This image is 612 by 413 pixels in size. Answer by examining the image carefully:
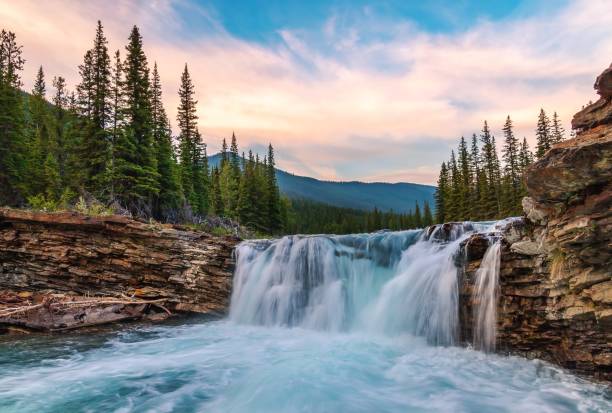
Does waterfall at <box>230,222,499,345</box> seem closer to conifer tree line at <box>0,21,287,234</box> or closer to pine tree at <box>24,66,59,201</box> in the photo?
conifer tree line at <box>0,21,287,234</box>

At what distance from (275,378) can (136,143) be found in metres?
20.9

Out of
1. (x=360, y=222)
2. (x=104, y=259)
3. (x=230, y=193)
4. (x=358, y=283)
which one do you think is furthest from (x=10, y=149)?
(x=360, y=222)

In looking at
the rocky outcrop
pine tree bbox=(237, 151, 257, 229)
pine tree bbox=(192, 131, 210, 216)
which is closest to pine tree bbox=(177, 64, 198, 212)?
pine tree bbox=(192, 131, 210, 216)

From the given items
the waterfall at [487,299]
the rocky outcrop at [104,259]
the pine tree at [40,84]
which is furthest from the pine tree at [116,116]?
the pine tree at [40,84]

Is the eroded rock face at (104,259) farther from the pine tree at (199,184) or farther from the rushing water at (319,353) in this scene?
the pine tree at (199,184)

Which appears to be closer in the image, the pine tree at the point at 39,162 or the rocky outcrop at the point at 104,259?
the rocky outcrop at the point at 104,259

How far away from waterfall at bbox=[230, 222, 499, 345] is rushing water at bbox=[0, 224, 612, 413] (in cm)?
4

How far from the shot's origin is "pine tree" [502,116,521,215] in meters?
49.6

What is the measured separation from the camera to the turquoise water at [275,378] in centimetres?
646

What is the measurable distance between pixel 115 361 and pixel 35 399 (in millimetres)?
2293

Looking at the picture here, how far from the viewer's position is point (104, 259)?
13633 millimetres

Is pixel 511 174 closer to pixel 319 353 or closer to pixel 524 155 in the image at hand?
pixel 524 155

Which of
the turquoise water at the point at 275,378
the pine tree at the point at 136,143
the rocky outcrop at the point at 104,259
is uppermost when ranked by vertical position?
the pine tree at the point at 136,143

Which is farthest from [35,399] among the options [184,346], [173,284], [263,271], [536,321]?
[536,321]
